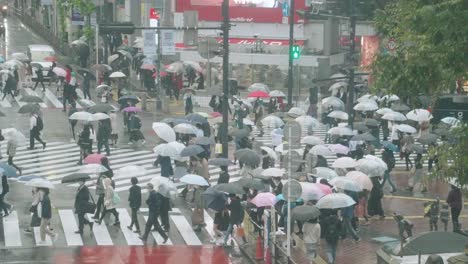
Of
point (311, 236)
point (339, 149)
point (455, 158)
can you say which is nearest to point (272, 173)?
point (311, 236)

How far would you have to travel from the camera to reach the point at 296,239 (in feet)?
82.3

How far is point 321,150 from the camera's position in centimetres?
3005

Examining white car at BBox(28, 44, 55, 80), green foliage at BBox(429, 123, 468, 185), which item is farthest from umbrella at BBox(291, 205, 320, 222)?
white car at BBox(28, 44, 55, 80)

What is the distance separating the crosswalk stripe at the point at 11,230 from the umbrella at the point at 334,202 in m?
6.81

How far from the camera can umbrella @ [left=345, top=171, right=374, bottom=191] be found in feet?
86.1

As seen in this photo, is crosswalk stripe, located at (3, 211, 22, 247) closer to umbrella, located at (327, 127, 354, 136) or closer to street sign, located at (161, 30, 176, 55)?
umbrella, located at (327, 127, 354, 136)

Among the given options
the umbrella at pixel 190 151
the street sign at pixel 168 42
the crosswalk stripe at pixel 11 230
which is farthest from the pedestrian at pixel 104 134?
the street sign at pixel 168 42

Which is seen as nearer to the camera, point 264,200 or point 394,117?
point 264,200

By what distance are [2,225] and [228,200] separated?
5.36m

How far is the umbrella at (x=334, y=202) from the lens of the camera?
77.3ft

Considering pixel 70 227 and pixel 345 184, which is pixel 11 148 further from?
pixel 345 184

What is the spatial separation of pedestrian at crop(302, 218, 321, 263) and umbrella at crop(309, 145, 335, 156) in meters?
6.86

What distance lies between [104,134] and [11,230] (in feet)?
32.2

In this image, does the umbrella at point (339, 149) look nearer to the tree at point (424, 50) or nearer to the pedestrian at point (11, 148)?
the pedestrian at point (11, 148)
